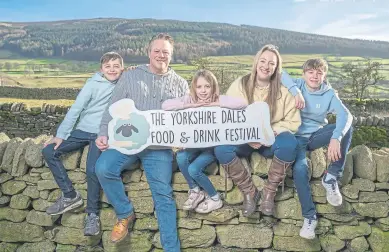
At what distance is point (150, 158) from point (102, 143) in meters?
0.53

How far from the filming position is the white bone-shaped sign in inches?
187

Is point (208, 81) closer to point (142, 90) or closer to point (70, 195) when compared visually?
point (142, 90)

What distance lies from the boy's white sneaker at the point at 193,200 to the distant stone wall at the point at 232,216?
13 centimetres

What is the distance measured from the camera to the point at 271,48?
184 inches

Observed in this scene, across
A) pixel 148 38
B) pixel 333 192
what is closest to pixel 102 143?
pixel 333 192

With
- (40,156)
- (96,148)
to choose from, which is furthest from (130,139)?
(40,156)

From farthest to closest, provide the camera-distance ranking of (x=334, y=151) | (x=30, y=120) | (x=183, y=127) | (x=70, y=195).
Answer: (x=30, y=120) < (x=70, y=195) < (x=183, y=127) < (x=334, y=151)

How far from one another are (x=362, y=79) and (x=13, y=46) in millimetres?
73933

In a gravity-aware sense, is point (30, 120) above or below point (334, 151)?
below

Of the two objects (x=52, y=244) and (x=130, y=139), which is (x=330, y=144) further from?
(x=52, y=244)

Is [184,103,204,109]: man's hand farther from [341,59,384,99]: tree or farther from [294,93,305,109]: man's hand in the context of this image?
[341,59,384,99]: tree

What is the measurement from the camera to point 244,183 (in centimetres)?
464

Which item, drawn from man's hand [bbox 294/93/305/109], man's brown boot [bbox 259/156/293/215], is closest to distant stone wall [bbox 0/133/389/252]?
man's brown boot [bbox 259/156/293/215]

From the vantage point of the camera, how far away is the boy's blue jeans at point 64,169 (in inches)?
190
